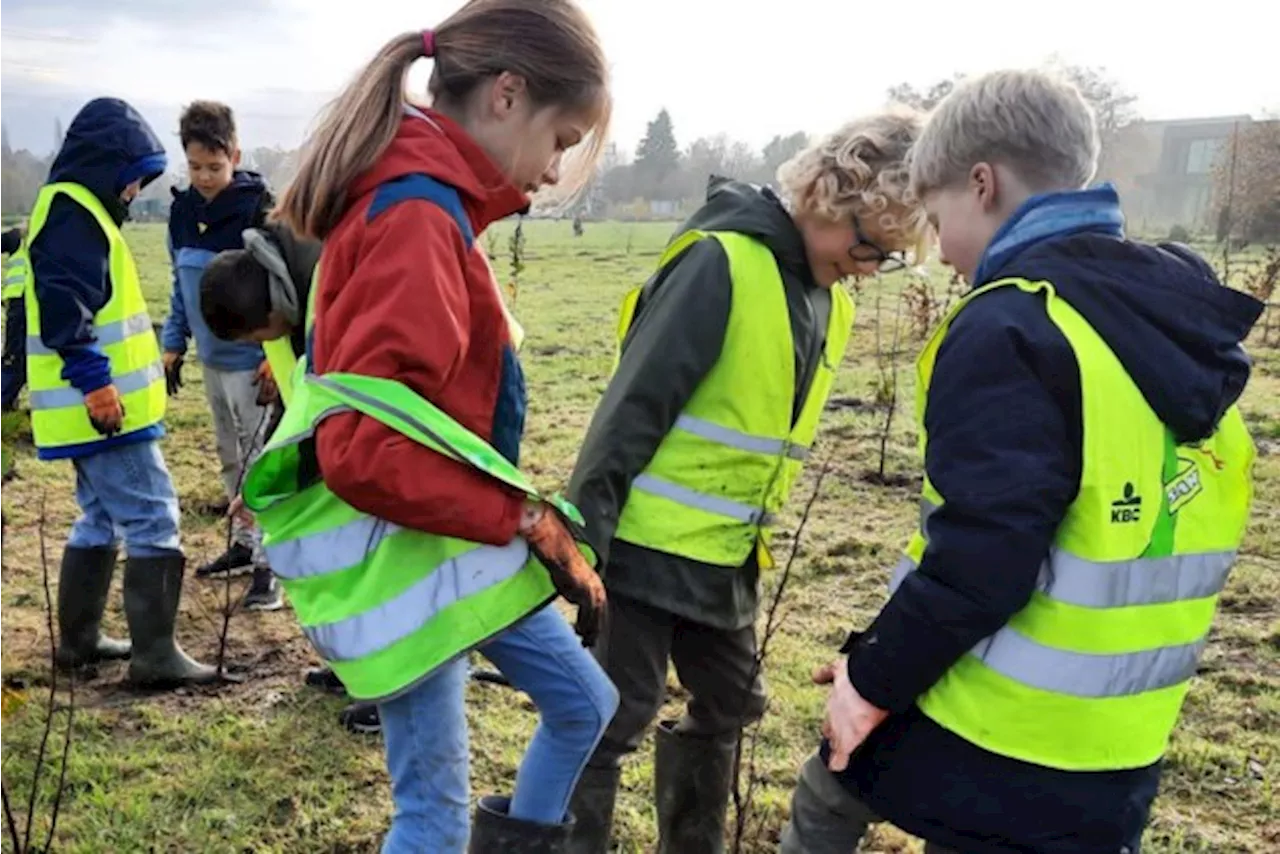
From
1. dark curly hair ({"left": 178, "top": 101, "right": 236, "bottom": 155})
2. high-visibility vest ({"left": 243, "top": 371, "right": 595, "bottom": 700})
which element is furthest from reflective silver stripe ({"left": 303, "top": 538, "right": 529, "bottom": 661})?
dark curly hair ({"left": 178, "top": 101, "right": 236, "bottom": 155})

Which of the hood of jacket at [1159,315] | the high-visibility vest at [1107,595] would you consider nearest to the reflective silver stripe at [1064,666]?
the high-visibility vest at [1107,595]

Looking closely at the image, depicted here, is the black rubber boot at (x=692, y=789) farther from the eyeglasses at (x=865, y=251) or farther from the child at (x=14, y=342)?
the child at (x=14, y=342)

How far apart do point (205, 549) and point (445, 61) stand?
146 inches

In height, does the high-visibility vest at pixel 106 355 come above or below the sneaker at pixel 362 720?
above

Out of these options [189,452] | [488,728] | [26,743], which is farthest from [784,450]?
[189,452]

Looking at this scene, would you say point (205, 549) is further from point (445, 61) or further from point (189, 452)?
point (445, 61)

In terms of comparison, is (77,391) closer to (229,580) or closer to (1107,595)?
(229,580)

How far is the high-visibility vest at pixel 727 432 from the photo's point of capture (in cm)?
209

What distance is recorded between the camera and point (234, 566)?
452 centimetres

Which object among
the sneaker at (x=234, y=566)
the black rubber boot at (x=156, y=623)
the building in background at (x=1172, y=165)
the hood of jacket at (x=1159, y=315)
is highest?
the building in background at (x=1172, y=165)

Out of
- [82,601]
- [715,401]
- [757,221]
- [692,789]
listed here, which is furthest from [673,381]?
[82,601]

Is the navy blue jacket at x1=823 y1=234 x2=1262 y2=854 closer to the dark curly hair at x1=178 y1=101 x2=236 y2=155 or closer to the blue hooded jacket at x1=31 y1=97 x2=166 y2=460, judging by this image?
the blue hooded jacket at x1=31 y1=97 x2=166 y2=460

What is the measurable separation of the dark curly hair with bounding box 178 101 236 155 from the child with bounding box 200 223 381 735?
5.72 ft

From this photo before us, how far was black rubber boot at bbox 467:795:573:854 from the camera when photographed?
177 centimetres
